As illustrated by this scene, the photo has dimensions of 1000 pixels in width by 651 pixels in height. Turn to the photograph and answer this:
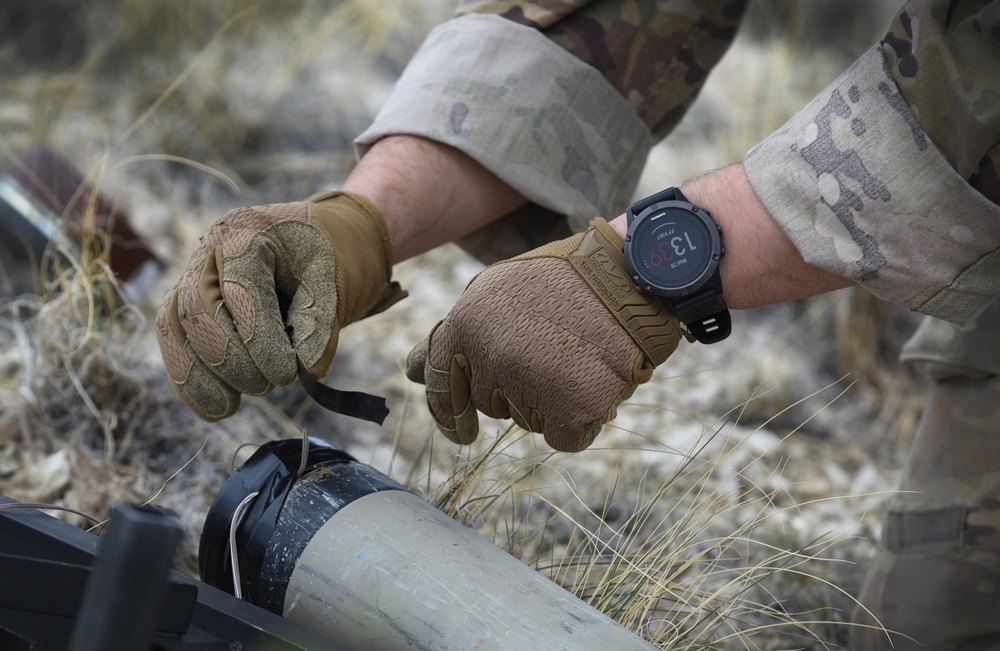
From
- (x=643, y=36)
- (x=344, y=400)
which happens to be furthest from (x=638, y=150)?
(x=344, y=400)

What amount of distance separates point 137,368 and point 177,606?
1.19m

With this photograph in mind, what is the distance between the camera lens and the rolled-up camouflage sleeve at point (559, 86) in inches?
64.2

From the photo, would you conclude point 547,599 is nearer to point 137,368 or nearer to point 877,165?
point 877,165

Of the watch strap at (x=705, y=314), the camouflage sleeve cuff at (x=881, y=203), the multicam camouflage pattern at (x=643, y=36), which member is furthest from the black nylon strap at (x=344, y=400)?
the multicam camouflage pattern at (x=643, y=36)

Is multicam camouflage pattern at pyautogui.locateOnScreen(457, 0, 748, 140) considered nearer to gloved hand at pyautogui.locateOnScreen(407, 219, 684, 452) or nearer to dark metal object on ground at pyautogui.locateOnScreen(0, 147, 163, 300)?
gloved hand at pyautogui.locateOnScreen(407, 219, 684, 452)

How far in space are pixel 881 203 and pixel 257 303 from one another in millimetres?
831

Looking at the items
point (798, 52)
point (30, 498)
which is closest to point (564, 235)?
point (30, 498)

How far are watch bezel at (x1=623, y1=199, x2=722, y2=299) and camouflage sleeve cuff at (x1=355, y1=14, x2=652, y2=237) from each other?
394 mm

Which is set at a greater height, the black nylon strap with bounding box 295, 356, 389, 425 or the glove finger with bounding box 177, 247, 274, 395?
the glove finger with bounding box 177, 247, 274, 395

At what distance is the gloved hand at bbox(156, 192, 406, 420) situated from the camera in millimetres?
1279

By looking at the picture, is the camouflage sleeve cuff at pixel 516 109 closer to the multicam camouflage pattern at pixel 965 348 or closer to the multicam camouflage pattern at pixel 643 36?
the multicam camouflage pattern at pixel 643 36

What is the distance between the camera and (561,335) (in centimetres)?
127

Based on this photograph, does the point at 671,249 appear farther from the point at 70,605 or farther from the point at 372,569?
the point at 70,605

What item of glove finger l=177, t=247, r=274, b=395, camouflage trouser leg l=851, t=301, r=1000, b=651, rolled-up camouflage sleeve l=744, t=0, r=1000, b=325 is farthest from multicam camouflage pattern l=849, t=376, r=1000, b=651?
glove finger l=177, t=247, r=274, b=395
